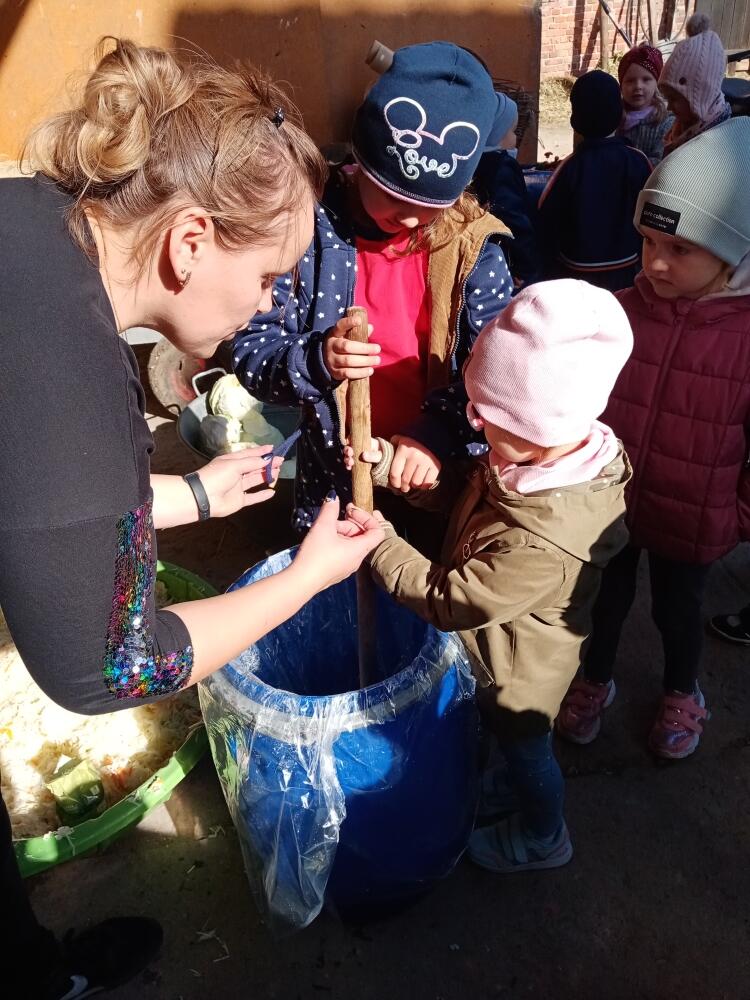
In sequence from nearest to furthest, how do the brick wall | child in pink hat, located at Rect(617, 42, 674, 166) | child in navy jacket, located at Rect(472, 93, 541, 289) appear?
1. child in navy jacket, located at Rect(472, 93, 541, 289)
2. child in pink hat, located at Rect(617, 42, 674, 166)
3. the brick wall

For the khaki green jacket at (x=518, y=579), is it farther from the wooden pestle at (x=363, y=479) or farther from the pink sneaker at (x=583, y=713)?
the pink sneaker at (x=583, y=713)

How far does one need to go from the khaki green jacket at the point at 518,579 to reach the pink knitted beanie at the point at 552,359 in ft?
0.49

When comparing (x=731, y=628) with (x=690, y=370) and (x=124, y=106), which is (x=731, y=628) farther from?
(x=124, y=106)

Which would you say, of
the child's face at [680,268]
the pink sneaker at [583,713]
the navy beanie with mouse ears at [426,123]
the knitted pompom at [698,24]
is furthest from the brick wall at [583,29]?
the pink sneaker at [583,713]

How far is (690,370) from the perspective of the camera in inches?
78.8

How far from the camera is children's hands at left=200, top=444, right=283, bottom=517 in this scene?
198 cm

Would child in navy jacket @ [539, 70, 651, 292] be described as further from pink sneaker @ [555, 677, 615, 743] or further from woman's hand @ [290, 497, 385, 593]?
woman's hand @ [290, 497, 385, 593]

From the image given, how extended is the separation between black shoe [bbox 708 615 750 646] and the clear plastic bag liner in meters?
1.35

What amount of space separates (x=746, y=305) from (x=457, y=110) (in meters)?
0.87

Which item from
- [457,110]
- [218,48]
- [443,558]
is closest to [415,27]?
[218,48]

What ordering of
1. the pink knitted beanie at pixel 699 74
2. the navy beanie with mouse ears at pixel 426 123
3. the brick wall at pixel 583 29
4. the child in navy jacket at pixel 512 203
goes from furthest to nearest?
the brick wall at pixel 583 29 < the pink knitted beanie at pixel 699 74 < the child in navy jacket at pixel 512 203 < the navy beanie with mouse ears at pixel 426 123

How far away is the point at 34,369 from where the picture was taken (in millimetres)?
981

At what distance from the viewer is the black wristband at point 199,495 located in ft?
6.40

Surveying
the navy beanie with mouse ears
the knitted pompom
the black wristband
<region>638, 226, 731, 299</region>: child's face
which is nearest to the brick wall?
the knitted pompom
